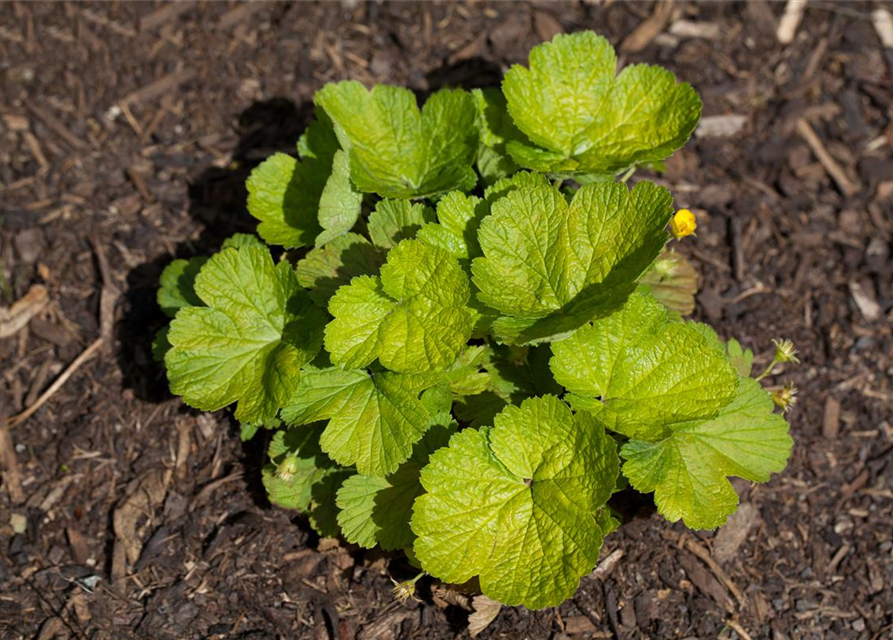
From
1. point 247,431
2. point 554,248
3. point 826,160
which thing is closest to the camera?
point 554,248

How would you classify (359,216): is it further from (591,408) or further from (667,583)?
(667,583)

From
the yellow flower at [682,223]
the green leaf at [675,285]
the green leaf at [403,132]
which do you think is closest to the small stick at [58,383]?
the green leaf at [403,132]

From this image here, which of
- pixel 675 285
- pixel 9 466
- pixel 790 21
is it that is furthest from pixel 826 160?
pixel 9 466

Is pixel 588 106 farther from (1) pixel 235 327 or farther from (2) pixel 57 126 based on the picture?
(2) pixel 57 126

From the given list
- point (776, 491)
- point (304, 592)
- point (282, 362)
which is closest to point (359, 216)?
point (282, 362)

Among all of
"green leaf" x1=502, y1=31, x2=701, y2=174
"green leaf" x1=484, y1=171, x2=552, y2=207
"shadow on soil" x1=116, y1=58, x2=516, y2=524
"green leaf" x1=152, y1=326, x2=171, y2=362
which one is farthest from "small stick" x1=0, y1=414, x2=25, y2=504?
"green leaf" x1=502, y1=31, x2=701, y2=174

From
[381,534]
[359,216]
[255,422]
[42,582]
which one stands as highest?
[359,216]
